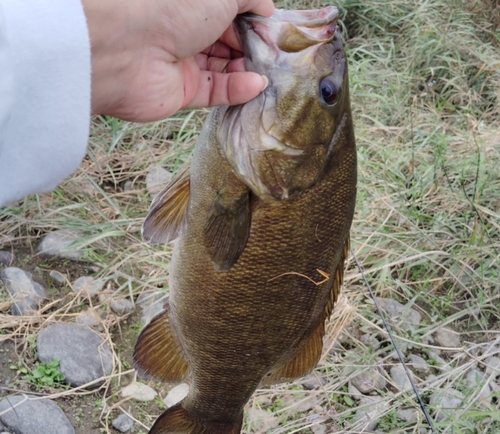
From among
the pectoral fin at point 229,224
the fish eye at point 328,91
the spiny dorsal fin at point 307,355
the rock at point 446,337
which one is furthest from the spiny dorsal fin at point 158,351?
the rock at point 446,337

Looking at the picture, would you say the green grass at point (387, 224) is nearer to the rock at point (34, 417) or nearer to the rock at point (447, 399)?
the rock at point (447, 399)

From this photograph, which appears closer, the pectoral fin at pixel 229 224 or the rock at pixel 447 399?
the pectoral fin at pixel 229 224

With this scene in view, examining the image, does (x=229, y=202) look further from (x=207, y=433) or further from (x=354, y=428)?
(x=354, y=428)

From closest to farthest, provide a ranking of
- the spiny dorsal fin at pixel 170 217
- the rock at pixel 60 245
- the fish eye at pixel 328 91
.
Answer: the fish eye at pixel 328 91 → the spiny dorsal fin at pixel 170 217 → the rock at pixel 60 245

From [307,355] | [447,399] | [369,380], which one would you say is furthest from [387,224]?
[307,355]

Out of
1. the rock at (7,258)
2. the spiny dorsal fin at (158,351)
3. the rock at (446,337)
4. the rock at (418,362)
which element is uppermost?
the spiny dorsal fin at (158,351)

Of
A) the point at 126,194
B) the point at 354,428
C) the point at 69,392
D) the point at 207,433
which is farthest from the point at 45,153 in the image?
the point at 126,194

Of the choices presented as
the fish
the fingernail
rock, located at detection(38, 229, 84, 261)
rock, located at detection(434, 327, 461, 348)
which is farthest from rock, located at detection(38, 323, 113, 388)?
the fingernail
